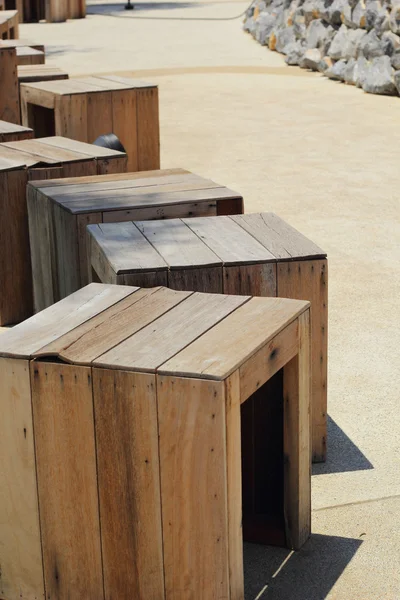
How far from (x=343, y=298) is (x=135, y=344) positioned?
2.84 m

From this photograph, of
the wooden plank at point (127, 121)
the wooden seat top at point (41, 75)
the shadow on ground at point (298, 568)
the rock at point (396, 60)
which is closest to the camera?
the shadow on ground at point (298, 568)

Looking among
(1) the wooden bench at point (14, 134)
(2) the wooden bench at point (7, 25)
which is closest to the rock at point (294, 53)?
(2) the wooden bench at point (7, 25)

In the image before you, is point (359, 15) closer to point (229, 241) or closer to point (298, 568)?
point (229, 241)

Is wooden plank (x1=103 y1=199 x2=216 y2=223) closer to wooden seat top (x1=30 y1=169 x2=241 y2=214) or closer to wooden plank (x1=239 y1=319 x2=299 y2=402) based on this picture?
wooden seat top (x1=30 y1=169 x2=241 y2=214)

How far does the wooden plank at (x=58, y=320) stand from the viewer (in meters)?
2.76

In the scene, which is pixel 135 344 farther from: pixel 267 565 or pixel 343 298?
pixel 343 298

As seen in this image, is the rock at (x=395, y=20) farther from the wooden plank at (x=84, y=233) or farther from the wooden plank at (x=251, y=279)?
the wooden plank at (x=251, y=279)

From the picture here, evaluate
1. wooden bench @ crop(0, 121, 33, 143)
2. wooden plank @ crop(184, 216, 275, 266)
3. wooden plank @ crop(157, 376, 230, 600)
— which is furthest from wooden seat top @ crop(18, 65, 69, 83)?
wooden plank @ crop(157, 376, 230, 600)

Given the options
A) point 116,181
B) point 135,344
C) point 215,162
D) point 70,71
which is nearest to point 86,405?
point 135,344

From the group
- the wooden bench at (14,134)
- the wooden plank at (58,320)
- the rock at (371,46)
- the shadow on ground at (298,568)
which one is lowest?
the shadow on ground at (298,568)

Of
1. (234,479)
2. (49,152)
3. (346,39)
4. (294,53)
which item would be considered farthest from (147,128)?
(294,53)

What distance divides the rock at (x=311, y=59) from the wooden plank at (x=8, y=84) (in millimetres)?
7403

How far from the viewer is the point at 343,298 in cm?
541

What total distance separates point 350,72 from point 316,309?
9.99 m
